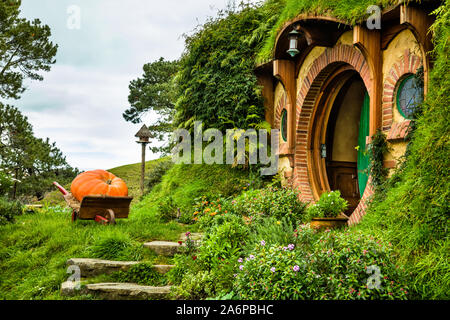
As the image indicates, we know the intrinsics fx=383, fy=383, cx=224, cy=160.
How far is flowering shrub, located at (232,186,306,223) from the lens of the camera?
6778mm

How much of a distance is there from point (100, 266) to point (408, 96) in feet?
16.4

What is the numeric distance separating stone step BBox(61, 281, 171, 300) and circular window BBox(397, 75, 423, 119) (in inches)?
160

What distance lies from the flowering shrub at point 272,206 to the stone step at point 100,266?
192cm

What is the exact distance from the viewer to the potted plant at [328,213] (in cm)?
605

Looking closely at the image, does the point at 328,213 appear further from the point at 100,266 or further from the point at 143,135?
the point at 143,135

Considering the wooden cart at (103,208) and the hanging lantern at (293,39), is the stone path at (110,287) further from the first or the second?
the hanging lantern at (293,39)

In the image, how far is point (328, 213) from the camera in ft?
20.3

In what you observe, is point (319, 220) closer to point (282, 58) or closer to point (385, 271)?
point (385, 271)

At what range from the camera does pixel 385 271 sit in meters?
3.42

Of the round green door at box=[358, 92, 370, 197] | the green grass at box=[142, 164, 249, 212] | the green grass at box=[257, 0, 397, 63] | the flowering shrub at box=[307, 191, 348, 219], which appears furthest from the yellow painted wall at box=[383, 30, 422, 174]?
the green grass at box=[142, 164, 249, 212]

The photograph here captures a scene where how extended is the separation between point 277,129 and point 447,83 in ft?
17.7

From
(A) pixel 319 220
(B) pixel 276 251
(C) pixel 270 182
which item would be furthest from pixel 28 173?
(B) pixel 276 251

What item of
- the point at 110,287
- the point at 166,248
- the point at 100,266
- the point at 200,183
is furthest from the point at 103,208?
the point at 200,183

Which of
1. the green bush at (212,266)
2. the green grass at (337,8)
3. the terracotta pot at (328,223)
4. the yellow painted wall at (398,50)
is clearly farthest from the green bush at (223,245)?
the green grass at (337,8)
